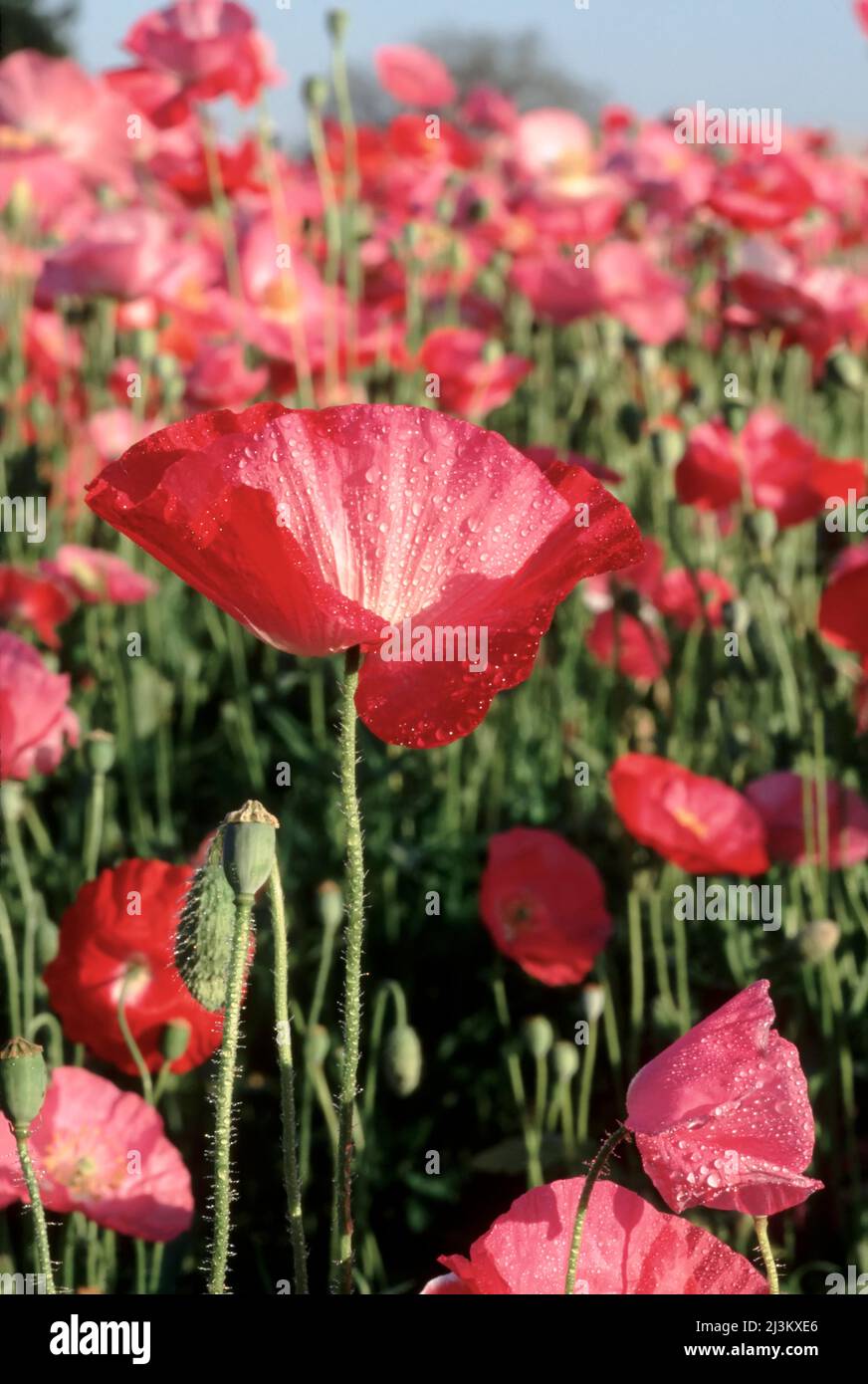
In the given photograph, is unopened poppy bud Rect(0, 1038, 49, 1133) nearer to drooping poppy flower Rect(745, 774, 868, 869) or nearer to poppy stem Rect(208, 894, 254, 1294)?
poppy stem Rect(208, 894, 254, 1294)

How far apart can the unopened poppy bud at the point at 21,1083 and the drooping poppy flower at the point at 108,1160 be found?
12.3 inches

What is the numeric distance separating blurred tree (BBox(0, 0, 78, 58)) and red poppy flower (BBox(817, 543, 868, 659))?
5502 mm

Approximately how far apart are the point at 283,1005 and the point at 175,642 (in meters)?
1.66

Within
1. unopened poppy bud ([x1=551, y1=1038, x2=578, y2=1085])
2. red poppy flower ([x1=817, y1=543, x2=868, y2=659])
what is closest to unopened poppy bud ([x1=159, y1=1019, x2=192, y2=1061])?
unopened poppy bud ([x1=551, y1=1038, x2=578, y2=1085])

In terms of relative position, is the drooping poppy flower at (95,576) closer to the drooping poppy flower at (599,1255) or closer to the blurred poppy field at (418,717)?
the blurred poppy field at (418,717)

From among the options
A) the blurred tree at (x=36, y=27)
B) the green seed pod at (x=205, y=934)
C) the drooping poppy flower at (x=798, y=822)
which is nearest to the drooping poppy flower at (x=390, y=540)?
the green seed pod at (x=205, y=934)

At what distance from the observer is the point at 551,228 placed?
2643mm

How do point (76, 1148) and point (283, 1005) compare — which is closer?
point (283, 1005)

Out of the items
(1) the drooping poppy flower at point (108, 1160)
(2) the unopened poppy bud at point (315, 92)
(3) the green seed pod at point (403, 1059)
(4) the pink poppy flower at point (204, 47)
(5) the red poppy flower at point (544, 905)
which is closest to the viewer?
(1) the drooping poppy flower at point (108, 1160)

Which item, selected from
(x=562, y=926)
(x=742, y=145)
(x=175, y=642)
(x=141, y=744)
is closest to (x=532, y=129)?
(x=742, y=145)

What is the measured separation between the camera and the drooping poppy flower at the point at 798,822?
139 centimetres

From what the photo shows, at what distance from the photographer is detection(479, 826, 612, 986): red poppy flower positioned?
1.30 meters
